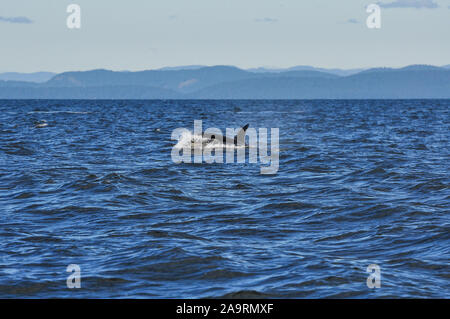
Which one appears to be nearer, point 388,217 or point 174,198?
point 388,217

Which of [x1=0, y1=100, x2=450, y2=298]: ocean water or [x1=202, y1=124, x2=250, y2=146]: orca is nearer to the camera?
[x1=0, y1=100, x2=450, y2=298]: ocean water

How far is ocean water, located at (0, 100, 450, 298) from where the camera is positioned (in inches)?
392

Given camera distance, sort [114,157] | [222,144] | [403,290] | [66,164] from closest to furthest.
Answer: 1. [403,290]
2. [66,164]
3. [114,157]
4. [222,144]

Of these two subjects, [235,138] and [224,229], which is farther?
A: [235,138]

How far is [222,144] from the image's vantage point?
33844 mm

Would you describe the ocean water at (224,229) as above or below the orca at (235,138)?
below

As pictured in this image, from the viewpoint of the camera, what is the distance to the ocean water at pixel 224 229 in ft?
32.7

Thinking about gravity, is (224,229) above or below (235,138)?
below

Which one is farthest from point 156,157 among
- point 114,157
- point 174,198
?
point 174,198

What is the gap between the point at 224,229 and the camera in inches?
540

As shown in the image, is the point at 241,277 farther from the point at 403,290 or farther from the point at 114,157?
the point at 114,157

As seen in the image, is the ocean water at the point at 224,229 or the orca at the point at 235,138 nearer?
the ocean water at the point at 224,229

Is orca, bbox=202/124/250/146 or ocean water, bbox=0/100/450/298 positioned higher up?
orca, bbox=202/124/250/146
